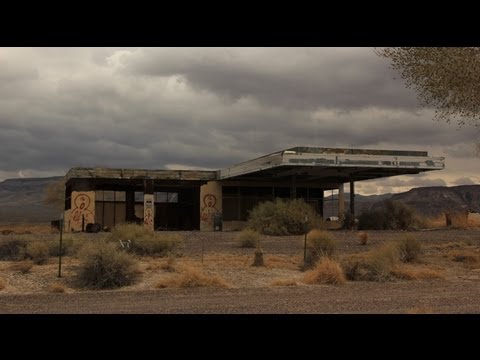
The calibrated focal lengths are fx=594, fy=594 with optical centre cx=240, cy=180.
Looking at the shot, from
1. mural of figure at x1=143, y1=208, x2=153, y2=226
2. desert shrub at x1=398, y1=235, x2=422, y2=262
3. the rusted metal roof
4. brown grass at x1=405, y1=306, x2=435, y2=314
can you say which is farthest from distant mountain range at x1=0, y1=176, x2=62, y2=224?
brown grass at x1=405, y1=306, x2=435, y2=314

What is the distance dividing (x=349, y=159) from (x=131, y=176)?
650 inches

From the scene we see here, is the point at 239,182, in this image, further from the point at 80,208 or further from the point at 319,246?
the point at 319,246

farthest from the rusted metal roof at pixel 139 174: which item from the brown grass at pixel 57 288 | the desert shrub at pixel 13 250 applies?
the brown grass at pixel 57 288

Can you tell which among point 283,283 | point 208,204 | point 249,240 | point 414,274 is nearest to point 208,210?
point 208,204

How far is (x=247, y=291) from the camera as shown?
51.3ft

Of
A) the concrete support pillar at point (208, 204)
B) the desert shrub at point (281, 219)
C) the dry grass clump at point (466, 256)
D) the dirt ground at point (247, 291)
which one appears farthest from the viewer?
the concrete support pillar at point (208, 204)

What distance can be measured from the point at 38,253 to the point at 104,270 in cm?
486

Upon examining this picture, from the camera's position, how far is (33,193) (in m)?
193

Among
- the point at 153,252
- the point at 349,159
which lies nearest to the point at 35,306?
the point at 153,252

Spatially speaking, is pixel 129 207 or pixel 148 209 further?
pixel 129 207

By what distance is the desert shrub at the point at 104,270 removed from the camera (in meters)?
16.5

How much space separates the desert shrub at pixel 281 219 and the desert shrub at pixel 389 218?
7306mm

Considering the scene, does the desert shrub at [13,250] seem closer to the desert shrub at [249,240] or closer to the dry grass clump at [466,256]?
the desert shrub at [249,240]
